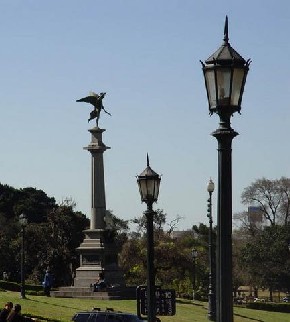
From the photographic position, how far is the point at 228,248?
8.86 metres

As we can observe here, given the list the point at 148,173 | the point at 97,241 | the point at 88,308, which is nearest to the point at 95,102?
the point at 97,241

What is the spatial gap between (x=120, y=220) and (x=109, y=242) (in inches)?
1996

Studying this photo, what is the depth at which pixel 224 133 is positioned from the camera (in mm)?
8914

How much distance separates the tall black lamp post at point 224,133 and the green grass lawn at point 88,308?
71.1 feet

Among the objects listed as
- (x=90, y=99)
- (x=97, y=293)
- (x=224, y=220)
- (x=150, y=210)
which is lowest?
(x=97, y=293)

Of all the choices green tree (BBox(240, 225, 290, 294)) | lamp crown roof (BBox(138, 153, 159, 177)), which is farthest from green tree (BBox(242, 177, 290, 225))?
lamp crown roof (BBox(138, 153, 159, 177))

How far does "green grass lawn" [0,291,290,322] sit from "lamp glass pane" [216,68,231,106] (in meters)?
22.1

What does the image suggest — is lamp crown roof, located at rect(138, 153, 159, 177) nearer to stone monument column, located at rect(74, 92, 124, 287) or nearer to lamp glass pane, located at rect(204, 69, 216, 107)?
lamp glass pane, located at rect(204, 69, 216, 107)

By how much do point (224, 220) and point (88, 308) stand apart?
30.1 meters

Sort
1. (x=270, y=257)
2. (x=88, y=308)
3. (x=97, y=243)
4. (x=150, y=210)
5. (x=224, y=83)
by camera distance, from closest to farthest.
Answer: (x=224, y=83) < (x=150, y=210) < (x=88, y=308) < (x=97, y=243) < (x=270, y=257)

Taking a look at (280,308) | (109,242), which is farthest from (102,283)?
(280,308)

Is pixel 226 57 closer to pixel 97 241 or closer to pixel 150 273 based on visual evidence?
pixel 150 273

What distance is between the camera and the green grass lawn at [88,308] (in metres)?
33.4

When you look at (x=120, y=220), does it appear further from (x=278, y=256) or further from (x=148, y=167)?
(x=148, y=167)
